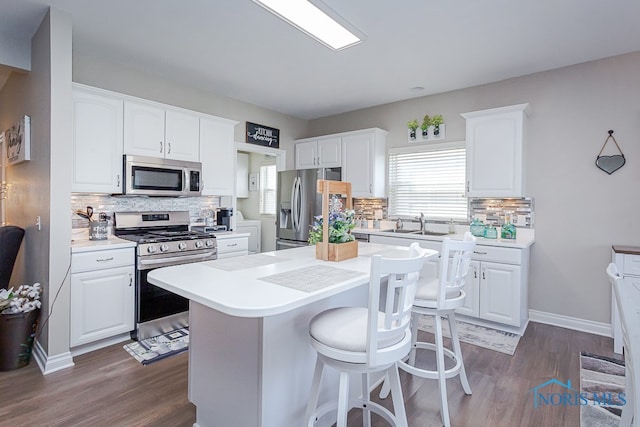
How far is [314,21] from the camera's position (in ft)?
8.23

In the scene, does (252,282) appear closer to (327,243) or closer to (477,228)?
(327,243)

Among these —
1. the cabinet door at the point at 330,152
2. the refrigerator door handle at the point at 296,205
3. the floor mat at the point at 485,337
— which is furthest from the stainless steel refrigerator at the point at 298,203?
the floor mat at the point at 485,337

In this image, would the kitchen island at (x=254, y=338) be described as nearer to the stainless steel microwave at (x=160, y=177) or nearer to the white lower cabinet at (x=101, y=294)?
the white lower cabinet at (x=101, y=294)

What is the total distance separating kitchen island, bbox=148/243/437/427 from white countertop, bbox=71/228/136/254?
1438 millimetres

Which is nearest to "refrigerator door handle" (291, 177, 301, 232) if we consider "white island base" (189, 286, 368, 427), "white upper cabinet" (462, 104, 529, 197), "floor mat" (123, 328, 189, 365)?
"floor mat" (123, 328, 189, 365)

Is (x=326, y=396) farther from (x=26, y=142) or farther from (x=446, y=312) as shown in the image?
(x=26, y=142)

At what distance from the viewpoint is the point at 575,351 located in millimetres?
2922

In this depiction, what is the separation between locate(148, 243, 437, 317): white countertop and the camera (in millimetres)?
1234

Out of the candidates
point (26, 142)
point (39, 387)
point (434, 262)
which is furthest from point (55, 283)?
point (434, 262)

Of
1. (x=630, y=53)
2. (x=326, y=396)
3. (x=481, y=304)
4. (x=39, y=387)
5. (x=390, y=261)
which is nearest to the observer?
(x=390, y=261)

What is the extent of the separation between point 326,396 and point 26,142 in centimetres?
319

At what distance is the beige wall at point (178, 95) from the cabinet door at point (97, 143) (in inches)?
17.9

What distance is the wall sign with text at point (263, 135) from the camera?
484 cm

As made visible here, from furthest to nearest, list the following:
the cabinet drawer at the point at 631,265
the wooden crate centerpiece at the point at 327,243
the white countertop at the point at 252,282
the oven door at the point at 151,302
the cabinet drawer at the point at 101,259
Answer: the oven door at the point at 151,302, the cabinet drawer at the point at 631,265, the cabinet drawer at the point at 101,259, the wooden crate centerpiece at the point at 327,243, the white countertop at the point at 252,282
